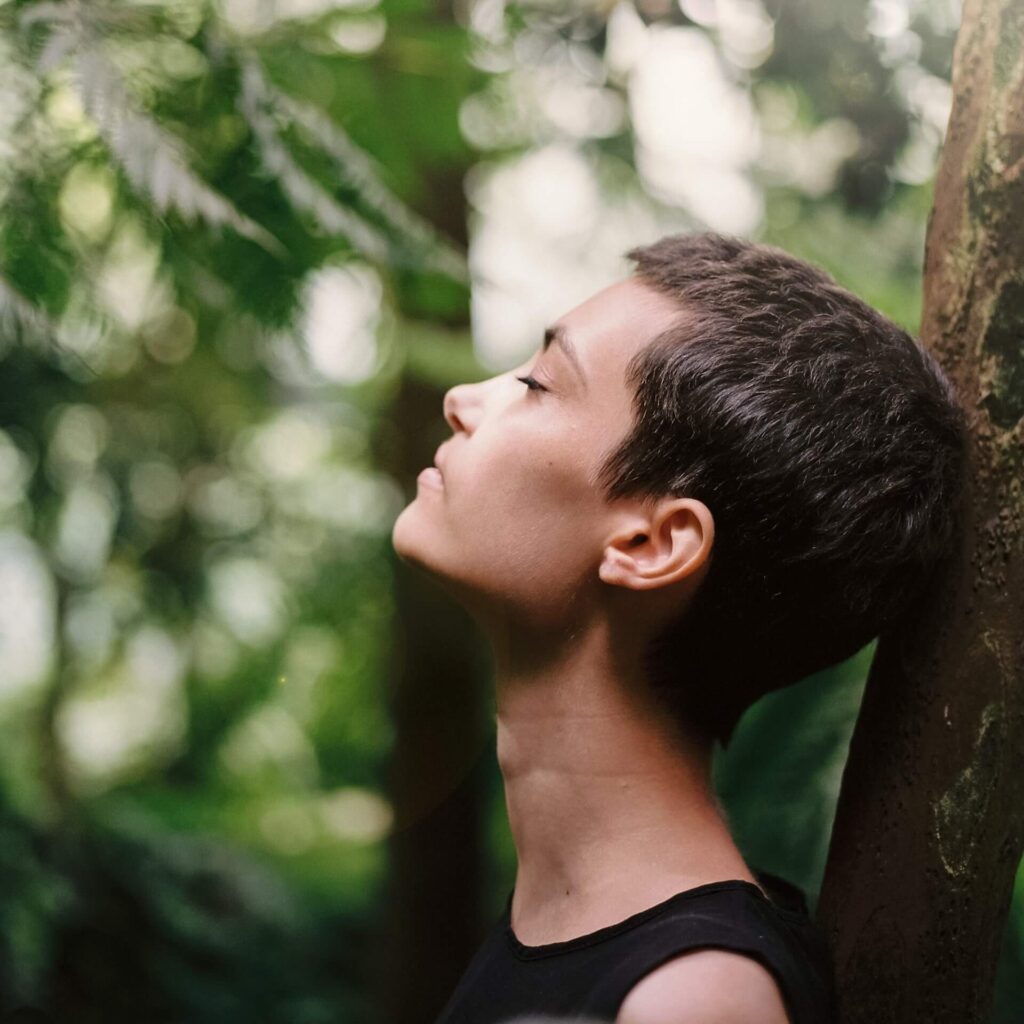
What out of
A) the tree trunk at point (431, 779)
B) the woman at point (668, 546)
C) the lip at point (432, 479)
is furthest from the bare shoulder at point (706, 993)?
the tree trunk at point (431, 779)

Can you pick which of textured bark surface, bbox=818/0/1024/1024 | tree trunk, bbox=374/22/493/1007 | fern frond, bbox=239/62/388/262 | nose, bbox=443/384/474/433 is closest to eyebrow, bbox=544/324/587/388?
nose, bbox=443/384/474/433

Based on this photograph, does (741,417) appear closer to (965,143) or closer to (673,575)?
(673,575)

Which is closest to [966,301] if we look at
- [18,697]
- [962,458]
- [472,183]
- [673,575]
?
[962,458]

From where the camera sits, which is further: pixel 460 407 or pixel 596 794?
pixel 460 407

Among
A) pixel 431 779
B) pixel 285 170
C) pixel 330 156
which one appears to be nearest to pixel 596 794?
pixel 285 170

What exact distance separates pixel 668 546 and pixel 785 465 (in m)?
0.18

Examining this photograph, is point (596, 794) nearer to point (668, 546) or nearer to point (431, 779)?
point (668, 546)

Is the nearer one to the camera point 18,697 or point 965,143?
point 965,143

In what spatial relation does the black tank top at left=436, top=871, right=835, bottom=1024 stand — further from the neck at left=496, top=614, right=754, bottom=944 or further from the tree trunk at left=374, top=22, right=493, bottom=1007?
the tree trunk at left=374, top=22, right=493, bottom=1007

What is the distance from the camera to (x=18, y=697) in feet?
22.1

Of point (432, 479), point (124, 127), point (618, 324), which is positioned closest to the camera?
point (124, 127)

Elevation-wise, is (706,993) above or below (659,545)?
below

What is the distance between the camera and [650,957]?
1.10 meters

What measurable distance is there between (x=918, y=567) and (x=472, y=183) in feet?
8.33
